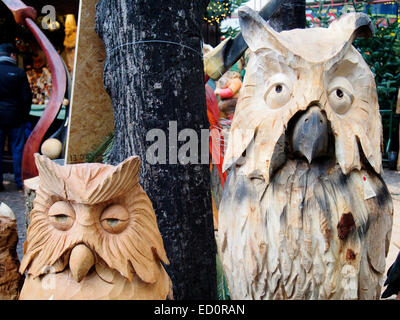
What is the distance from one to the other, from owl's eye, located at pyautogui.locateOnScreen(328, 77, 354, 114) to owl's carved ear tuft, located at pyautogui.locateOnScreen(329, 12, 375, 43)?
6.1 inches

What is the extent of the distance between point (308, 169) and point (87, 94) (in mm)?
1596

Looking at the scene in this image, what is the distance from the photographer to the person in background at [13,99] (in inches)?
234

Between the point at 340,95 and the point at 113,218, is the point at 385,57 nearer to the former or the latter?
the point at 340,95

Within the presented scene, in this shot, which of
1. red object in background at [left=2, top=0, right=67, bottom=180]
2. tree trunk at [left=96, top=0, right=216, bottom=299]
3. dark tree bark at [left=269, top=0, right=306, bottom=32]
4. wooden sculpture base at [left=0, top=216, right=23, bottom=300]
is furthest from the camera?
red object in background at [left=2, top=0, right=67, bottom=180]

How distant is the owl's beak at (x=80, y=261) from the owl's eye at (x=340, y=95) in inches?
38.6

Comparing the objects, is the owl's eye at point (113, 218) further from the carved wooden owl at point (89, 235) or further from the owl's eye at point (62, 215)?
the owl's eye at point (62, 215)

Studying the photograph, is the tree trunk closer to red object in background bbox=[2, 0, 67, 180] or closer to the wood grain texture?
the wood grain texture

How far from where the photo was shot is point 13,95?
605cm

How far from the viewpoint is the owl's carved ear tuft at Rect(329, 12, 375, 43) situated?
5.48ft

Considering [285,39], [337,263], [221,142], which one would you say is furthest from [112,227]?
[221,142]

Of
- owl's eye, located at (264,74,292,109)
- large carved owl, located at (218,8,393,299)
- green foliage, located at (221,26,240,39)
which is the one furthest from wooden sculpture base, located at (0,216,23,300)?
green foliage, located at (221,26,240,39)

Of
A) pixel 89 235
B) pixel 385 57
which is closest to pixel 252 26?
pixel 89 235

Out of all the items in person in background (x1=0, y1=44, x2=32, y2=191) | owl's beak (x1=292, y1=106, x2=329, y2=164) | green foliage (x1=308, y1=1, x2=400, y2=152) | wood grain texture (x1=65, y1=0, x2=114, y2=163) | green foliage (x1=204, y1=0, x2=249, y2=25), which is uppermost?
green foliage (x1=204, y1=0, x2=249, y2=25)

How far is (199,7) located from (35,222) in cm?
145
